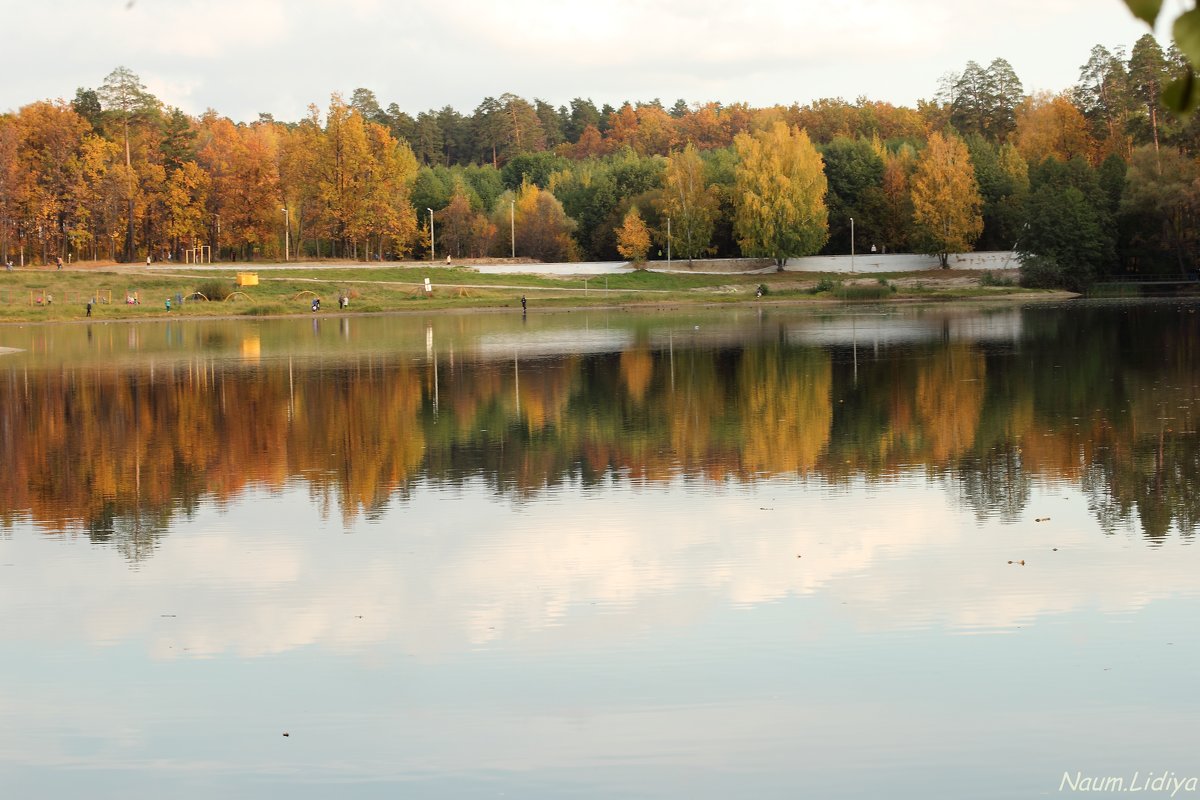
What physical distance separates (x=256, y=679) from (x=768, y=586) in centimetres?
486

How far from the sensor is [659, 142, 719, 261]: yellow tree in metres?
109

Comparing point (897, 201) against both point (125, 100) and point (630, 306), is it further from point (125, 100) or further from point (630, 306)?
point (125, 100)

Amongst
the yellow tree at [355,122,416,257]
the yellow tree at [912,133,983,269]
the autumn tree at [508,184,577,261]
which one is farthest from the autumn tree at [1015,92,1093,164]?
the yellow tree at [355,122,416,257]

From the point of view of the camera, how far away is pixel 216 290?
8781 centimetres

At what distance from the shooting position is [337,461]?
21.9 m

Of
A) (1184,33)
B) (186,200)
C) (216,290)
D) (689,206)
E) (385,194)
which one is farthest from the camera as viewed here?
(385,194)

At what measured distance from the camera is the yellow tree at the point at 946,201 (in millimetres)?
99688

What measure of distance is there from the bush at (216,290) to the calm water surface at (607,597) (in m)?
59.1

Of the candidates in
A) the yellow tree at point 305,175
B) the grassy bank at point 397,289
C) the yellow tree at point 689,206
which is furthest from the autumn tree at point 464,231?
the yellow tree at point 689,206

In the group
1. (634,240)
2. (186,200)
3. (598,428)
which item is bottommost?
(598,428)

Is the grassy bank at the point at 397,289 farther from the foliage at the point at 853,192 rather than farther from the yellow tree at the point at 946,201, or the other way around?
the foliage at the point at 853,192

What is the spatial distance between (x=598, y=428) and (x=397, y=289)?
68.4 metres

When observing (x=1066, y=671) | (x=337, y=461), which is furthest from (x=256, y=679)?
(x=337, y=461)

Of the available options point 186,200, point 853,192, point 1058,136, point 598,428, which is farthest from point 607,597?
point 1058,136
